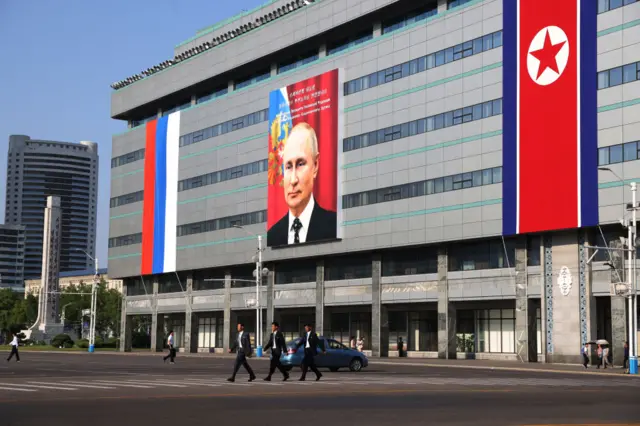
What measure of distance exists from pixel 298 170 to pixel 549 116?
28357 millimetres

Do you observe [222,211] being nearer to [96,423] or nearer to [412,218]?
[412,218]

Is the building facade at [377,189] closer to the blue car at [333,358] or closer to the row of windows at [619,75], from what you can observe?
the row of windows at [619,75]

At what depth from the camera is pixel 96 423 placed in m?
18.4

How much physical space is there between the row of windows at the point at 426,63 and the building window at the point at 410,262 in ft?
46.7

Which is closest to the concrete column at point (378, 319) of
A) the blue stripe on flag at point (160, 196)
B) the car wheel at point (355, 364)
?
the blue stripe on flag at point (160, 196)

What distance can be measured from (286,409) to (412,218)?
58966 mm

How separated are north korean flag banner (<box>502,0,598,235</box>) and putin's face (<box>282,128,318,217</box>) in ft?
75.1

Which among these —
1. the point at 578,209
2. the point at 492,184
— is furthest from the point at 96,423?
the point at 492,184

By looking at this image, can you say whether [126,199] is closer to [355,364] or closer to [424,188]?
[424,188]

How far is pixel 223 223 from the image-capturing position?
103500mm

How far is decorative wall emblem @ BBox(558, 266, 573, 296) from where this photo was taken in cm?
6775

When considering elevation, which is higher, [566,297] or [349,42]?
[349,42]

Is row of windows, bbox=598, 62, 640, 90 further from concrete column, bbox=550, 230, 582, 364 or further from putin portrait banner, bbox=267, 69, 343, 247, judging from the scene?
putin portrait banner, bbox=267, 69, 343, 247

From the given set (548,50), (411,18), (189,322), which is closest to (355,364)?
(548,50)
